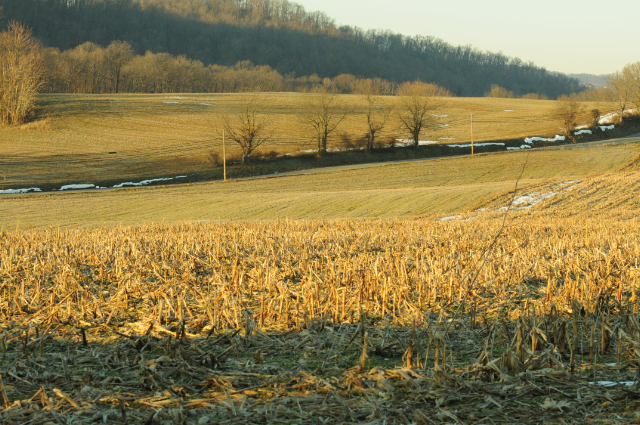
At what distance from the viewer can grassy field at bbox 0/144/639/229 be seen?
31.4 m

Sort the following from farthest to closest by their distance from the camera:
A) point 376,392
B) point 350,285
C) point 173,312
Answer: point 350,285, point 173,312, point 376,392

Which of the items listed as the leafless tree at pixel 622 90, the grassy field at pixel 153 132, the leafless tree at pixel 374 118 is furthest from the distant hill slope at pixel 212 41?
the leafless tree at pixel 374 118

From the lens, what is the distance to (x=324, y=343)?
4672 mm

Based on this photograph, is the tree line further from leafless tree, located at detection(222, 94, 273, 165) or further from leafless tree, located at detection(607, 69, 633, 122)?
leafless tree, located at detection(222, 94, 273, 165)

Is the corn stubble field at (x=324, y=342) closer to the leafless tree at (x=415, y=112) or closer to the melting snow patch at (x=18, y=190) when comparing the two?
the melting snow patch at (x=18, y=190)

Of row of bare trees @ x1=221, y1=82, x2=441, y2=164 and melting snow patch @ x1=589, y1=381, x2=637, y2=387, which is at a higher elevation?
row of bare trees @ x1=221, y1=82, x2=441, y2=164

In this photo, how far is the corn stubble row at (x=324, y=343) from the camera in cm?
329

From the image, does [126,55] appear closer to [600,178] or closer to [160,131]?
[160,131]

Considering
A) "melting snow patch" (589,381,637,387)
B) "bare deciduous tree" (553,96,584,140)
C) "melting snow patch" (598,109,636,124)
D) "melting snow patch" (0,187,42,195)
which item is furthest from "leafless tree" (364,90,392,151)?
"melting snow patch" (589,381,637,387)

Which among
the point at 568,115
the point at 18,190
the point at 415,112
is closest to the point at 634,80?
the point at 568,115

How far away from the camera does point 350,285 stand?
6707 millimetres

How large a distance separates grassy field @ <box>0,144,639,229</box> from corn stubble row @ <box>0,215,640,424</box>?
19.7m

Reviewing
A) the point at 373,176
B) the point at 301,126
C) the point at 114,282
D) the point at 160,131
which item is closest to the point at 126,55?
the point at 160,131

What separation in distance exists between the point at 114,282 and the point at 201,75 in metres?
121
